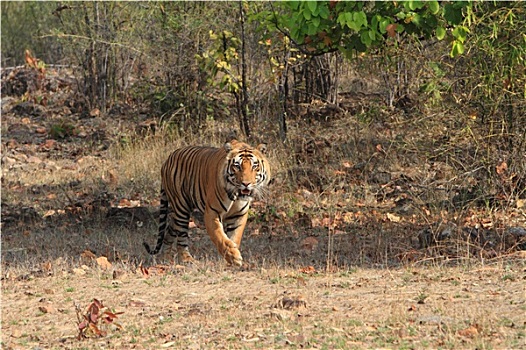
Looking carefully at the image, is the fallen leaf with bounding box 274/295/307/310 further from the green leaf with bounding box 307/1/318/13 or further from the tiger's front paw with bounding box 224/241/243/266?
the green leaf with bounding box 307/1/318/13

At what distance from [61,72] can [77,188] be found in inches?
307

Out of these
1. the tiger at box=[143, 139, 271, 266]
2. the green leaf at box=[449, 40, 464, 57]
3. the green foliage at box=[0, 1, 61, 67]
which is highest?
the green foliage at box=[0, 1, 61, 67]

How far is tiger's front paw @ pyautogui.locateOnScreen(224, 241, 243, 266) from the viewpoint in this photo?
8477 millimetres

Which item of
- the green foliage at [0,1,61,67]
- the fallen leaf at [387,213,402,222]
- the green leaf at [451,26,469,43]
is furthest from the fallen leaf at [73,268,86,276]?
the green foliage at [0,1,61,67]

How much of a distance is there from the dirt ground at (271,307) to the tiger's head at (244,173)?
737 millimetres

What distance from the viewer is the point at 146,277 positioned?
316 inches

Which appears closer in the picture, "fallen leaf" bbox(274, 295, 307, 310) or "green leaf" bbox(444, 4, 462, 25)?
"fallen leaf" bbox(274, 295, 307, 310)

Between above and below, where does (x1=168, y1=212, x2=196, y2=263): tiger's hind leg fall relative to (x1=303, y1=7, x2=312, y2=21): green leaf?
below

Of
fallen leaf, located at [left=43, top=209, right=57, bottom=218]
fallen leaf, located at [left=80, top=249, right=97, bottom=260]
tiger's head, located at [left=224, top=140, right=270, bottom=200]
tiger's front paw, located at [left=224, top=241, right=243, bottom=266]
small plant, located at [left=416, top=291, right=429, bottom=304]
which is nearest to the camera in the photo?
small plant, located at [left=416, top=291, right=429, bottom=304]

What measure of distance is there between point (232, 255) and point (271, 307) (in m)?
1.87

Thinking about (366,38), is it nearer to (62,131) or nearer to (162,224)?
(162,224)

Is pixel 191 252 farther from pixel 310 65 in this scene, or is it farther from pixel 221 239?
pixel 310 65

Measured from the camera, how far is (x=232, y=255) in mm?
8531

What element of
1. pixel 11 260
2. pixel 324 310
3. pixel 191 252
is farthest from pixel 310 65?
pixel 324 310
